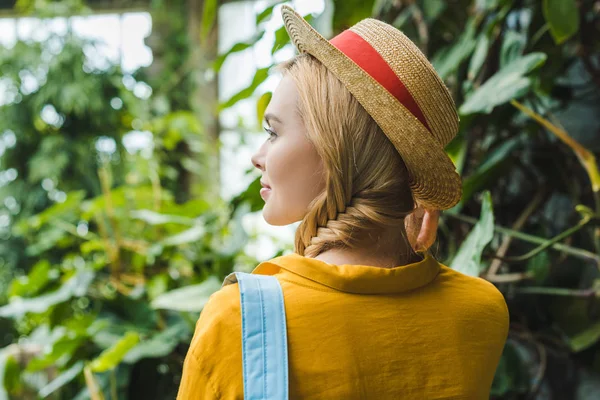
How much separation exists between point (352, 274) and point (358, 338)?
55 mm

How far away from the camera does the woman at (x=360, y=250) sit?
0.56 m

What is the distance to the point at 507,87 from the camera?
1.21 metres

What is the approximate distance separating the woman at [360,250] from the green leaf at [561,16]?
0.64 m

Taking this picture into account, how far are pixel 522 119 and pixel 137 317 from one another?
129 centimetres

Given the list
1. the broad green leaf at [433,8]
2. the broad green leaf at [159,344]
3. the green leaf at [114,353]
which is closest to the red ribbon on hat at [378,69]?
the broad green leaf at [433,8]

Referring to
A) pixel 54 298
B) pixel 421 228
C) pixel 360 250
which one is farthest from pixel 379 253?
pixel 54 298

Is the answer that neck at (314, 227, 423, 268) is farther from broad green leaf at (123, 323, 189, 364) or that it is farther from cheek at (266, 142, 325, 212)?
broad green leaf at (123, 323, 189, 364)

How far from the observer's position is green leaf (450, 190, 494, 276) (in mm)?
1021

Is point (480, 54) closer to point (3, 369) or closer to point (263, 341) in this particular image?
point (263, 341)

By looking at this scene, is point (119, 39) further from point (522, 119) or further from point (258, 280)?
point (258, 280)

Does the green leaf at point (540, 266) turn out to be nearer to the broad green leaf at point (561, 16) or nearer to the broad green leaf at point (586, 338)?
the broad green leaf at point (586, 338)

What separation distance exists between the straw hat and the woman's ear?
3.6 inches

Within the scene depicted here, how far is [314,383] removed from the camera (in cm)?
55

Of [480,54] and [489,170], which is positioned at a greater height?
[480,54]
